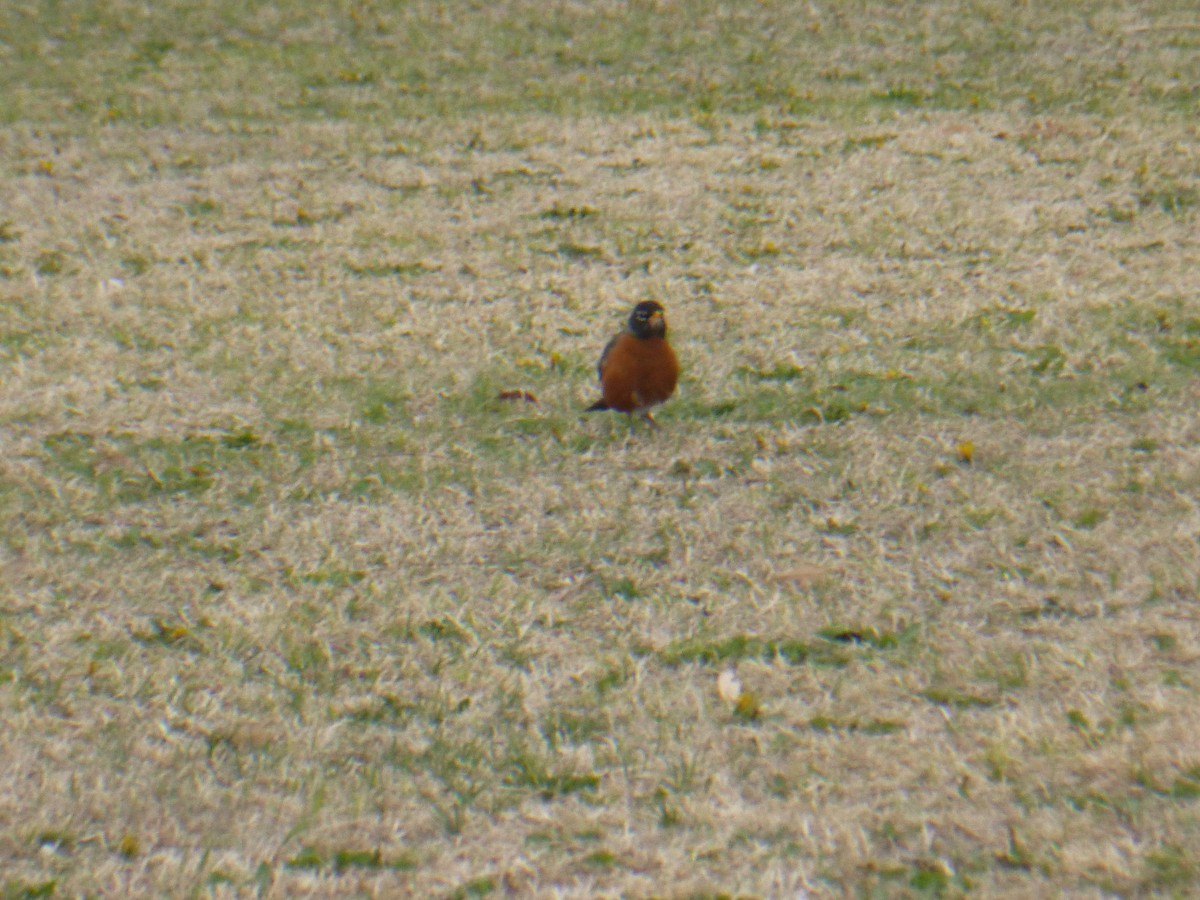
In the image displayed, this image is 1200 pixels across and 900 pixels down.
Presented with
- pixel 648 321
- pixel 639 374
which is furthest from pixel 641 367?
pixel 648 321

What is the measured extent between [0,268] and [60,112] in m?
3.50

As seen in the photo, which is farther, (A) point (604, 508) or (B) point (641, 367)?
(B) point (641, 367)

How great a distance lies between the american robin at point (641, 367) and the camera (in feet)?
15.8

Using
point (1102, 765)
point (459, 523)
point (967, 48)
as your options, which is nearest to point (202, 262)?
point (459, 523)

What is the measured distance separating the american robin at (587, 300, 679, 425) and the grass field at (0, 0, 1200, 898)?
165 mm

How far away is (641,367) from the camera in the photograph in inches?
189

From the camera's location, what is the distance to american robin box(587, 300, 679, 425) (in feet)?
15.8

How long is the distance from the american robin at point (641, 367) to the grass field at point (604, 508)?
0.16m

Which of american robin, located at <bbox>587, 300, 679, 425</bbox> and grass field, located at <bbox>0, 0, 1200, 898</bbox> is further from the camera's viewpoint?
american robin, located at <bbox>587, 300, 679, 425</bbox>

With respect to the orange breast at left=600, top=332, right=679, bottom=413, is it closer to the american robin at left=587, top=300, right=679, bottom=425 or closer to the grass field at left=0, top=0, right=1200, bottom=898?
the american robin at left=587, top=300, right=679, bottom=425

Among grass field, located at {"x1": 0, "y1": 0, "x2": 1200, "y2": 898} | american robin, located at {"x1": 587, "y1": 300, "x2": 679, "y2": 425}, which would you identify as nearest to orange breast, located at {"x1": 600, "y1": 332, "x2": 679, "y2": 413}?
american robin, located at {"x1": 587, "y1": 300, "x2": 679, "y2": 425}

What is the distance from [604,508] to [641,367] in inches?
23.2

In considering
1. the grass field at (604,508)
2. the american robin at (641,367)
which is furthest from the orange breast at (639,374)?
the grass field at (604,508)

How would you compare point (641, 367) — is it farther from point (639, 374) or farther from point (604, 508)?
point (604, 508)
